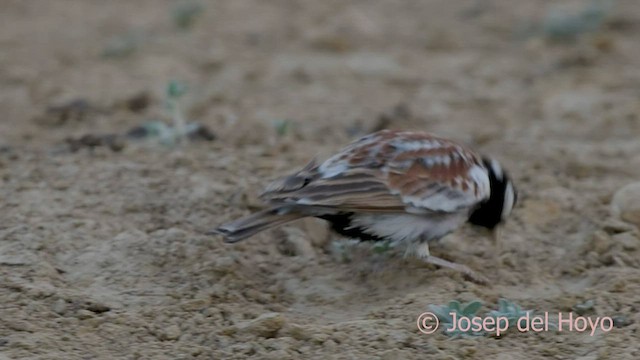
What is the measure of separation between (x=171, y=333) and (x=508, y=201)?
6.18 feet

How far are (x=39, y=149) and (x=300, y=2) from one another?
13.3 ft

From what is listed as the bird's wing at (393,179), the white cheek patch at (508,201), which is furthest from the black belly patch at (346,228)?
the white cheek patch at (508,201)

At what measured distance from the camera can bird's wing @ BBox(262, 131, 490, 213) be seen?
18.7ft

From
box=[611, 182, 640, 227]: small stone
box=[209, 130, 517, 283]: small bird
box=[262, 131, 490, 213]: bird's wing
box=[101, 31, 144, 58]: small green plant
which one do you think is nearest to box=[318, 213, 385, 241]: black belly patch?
box=[209, 130, 517, 283]: small bird

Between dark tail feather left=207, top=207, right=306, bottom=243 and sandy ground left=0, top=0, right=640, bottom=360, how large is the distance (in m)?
0.22

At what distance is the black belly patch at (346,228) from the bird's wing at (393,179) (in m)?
0.11

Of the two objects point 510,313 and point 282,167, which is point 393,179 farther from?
point 282,167

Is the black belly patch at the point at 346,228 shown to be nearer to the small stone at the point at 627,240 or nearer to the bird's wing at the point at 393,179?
the bird's wing at the point at 393,179

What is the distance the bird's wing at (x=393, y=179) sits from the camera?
570 cm

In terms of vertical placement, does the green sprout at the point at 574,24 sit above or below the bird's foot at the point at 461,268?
above

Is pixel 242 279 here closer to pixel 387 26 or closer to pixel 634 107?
pixel 634 107

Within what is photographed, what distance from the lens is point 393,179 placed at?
5840 mm

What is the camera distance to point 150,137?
7.48 metres

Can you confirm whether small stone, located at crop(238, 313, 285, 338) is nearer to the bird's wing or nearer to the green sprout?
the bird's wing
